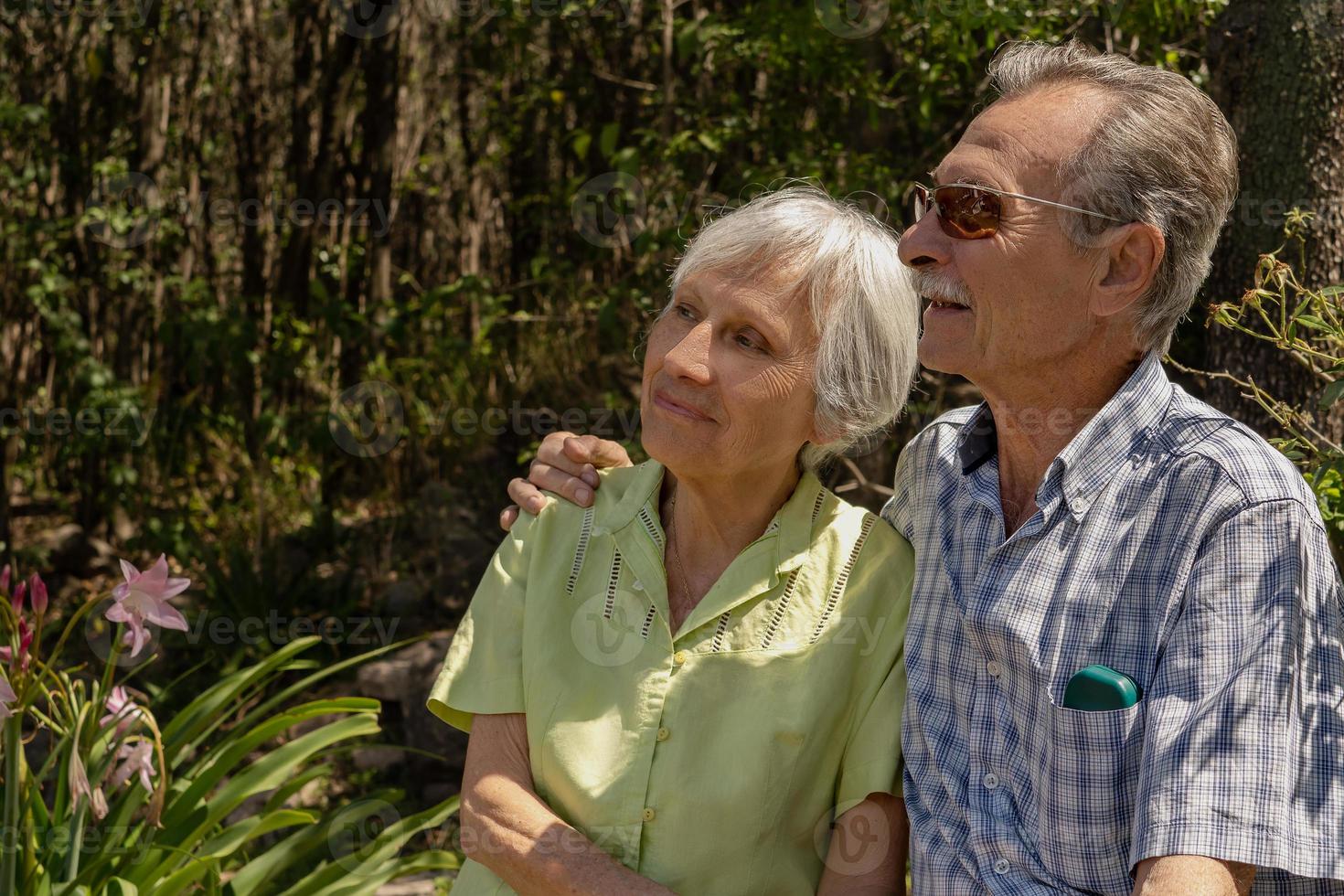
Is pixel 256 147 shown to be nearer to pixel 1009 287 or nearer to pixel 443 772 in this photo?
pixel 443 772

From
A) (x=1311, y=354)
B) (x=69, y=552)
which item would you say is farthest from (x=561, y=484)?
(x=69, y=552)

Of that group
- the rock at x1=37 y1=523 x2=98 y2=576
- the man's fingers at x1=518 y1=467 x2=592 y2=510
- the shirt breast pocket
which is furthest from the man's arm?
the rock at x1=37 y1=523 x2=98 y2=576

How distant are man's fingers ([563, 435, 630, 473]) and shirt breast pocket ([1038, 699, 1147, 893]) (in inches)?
35.7

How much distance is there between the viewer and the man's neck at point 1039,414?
72.2 inches

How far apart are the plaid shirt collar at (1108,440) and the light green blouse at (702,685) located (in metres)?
0.38

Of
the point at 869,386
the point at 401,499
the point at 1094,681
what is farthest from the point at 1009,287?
the point at 401,499

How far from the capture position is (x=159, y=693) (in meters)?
3.29

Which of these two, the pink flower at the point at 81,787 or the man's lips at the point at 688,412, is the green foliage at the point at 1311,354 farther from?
the pink flower at the point at 81,787

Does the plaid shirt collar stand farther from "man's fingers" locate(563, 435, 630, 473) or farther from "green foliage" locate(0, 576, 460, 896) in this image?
"green foliage" locate(0, 576, 460, 896)

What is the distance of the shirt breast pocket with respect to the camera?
5.36 ft

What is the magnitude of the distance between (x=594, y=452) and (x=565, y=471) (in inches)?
2.6

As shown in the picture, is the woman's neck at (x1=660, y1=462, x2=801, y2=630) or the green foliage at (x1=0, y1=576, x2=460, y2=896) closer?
the woman's neck at (x1=660, y1=462, x2=801, y2=630)

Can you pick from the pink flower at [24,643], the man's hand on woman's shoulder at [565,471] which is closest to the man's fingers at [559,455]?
the man's hand on woman's shoulder at [565,471]

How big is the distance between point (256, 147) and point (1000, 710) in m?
6.59
